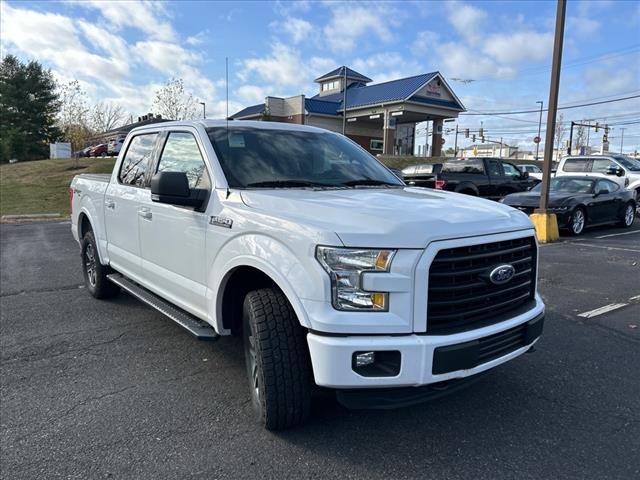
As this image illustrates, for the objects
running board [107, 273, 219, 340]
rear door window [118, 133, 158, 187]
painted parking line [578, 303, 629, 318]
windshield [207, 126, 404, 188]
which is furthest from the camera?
painted parking line [578, 303, 629, 318]

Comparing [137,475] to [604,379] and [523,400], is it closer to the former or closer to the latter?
[523,400]

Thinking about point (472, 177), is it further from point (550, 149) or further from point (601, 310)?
point (601, 310)

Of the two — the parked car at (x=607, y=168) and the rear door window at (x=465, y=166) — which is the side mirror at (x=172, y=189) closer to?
the rear door window at (x=465, y=166)

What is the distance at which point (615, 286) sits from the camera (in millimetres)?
6668

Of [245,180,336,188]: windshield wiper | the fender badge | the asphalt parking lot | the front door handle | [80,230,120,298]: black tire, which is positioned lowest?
the asphalt parking lot

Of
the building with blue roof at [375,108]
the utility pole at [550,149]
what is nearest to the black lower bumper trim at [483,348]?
the utility pole at [550,149]

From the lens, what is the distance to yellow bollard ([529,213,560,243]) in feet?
34.6

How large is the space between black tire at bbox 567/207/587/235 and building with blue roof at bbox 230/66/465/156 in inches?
861

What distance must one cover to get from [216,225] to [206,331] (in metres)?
0.77

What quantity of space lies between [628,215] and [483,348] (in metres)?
13.0

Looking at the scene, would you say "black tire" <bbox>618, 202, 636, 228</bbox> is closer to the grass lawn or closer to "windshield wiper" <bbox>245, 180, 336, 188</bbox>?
"windshield wiper" <bbox>245, 180, 336, 188</bbox>

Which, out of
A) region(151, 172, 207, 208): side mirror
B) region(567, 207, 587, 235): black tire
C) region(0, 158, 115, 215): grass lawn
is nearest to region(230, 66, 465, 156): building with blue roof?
region(0, 158, 115, 215): grass lawn

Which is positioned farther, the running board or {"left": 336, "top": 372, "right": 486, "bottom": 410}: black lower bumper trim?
the running board

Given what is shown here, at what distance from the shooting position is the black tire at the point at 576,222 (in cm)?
1135
